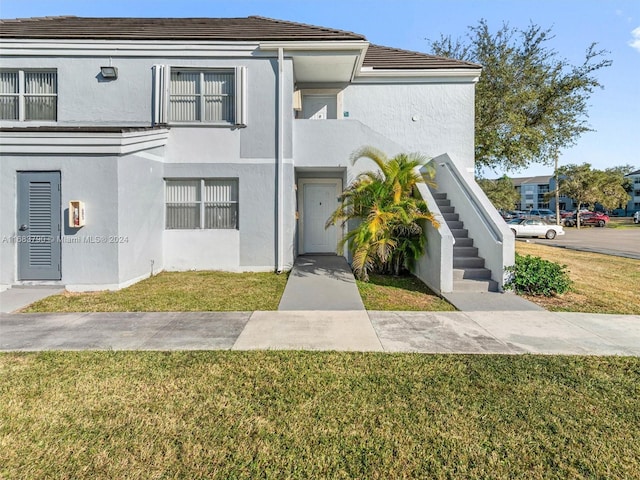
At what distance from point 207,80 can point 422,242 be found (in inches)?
302

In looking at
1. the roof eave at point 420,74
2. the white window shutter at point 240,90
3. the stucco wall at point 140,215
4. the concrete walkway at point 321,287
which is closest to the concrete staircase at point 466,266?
the concrete walkway at point 321,287

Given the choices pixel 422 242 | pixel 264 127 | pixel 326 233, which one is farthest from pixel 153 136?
pixel 422 242

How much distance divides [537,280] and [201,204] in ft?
29.1

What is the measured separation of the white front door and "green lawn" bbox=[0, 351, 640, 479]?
27.0ft

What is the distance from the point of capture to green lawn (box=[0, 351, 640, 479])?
8.09ft

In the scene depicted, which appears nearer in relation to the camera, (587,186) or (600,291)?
(600,291)

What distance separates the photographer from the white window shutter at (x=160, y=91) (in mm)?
9500

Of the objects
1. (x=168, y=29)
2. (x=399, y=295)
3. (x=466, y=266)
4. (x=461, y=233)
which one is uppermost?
(x=168, y=29)

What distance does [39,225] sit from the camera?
7.53 metres

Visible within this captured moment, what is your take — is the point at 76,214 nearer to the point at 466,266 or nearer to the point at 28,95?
the point at 28,95

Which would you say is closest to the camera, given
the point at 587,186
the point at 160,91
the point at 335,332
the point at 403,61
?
the point at 335,332

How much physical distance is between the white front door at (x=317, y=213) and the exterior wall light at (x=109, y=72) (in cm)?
655

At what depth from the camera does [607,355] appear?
4.34 meters

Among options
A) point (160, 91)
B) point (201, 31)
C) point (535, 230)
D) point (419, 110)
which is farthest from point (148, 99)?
point (535, 230)
